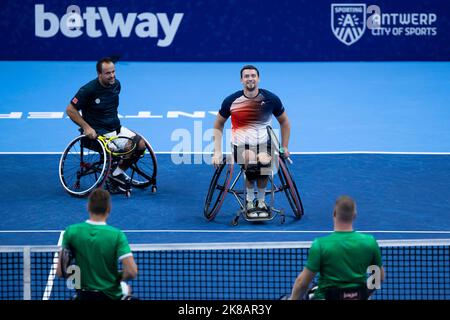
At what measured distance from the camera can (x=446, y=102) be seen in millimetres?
19531

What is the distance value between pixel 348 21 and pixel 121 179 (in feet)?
33.0

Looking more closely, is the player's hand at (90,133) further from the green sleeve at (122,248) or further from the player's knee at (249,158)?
the green sleeve at (122,248)

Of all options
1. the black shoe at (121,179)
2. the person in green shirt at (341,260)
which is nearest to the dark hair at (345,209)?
the person in green shirt at (341,260)

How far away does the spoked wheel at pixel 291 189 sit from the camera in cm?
1198

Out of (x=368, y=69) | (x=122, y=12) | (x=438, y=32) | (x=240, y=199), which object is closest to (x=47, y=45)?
(x=122, y=12)

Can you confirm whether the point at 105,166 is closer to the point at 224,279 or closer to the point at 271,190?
the point at 271,190

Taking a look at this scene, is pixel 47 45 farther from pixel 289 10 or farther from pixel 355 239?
pixel 355 239

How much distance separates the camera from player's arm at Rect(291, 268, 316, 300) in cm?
737

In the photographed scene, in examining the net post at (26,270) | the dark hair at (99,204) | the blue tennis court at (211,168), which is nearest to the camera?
the dark hair at (99,204)

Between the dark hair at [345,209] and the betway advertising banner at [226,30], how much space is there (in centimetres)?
1491

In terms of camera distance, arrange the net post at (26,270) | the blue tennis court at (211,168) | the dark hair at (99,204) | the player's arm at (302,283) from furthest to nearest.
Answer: the blue tennis court at (211,168) < the net post at (26,270) < the dark hair at (99,204) < the player's arm at (302,283)

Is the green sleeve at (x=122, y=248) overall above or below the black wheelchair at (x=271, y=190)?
below

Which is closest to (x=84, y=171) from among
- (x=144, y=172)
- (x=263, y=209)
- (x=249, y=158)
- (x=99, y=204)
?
(x=144, y=172)
